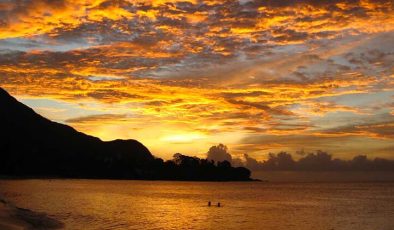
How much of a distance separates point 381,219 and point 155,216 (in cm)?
4272

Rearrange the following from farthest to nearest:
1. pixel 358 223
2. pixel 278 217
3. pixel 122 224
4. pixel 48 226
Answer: pixel 278 217 < pixel 358 223 < pixel 122 224 < pixel 48 226

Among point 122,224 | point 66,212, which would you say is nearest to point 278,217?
point 122,224

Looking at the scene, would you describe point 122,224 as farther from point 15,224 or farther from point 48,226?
point 15,224

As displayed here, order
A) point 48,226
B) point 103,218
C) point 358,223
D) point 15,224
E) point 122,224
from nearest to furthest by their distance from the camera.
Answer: point 15,224, point 48,226, point 122,224, point 103,218, point 358,223

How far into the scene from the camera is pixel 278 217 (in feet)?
266

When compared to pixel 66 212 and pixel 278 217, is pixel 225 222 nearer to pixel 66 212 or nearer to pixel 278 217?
pixel 278 217

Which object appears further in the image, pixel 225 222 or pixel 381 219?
pixel 381 219

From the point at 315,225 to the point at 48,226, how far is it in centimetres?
4130

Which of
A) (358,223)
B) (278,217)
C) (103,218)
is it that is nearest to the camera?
(103,218)

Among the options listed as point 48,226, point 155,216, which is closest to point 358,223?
point 155,216

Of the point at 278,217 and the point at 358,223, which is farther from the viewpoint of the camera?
the point at 278,217

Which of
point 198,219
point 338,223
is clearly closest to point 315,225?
point 338,223

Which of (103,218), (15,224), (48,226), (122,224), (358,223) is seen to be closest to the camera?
(15,224)

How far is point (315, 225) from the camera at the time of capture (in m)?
69.8
